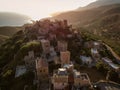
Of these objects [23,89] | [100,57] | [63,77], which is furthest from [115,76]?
[23,89]

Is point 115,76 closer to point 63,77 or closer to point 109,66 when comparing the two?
point 109,66

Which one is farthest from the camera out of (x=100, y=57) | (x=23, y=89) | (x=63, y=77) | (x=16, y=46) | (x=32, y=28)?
(x=32, y=28)

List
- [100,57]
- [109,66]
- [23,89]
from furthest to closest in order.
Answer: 1. [100,57]
2. [109,66]
3. [23,89]

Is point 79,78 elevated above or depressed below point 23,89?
above

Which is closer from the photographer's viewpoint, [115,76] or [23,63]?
[115,76]

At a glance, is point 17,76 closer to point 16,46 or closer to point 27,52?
point 27,52

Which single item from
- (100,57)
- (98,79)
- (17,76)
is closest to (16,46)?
(17,76)
